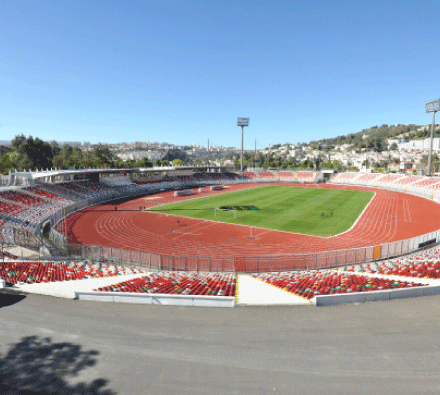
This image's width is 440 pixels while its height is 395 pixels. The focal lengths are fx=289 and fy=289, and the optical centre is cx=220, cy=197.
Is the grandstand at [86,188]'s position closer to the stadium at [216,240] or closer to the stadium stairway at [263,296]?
the stadium at [216,240]

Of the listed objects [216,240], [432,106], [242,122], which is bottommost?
[216,240]

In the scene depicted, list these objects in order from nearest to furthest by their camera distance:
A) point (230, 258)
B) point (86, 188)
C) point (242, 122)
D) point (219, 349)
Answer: point (219, 349) → point (230, 258) → point (86, 188) → point (242, 122)

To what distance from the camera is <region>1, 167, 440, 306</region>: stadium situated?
13.4m

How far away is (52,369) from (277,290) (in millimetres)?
8949

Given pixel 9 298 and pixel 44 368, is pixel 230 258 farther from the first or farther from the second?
pixel 44 368

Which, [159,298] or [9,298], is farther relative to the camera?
[9,298]

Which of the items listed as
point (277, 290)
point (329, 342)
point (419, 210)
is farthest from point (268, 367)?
point (419, 210)

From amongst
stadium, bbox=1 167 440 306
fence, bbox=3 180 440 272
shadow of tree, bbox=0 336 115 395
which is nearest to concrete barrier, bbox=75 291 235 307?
stadium, bbox=1 167 440 306

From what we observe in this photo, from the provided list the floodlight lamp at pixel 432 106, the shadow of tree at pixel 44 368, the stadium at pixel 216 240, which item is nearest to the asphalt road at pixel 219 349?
the shadow of tree at pixel 44 368

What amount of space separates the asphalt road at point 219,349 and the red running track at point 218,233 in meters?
13.4

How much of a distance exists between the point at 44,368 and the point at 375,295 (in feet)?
38.6

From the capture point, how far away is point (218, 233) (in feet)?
101

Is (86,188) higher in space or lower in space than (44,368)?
higher

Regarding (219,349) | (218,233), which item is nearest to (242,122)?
(218,233)
